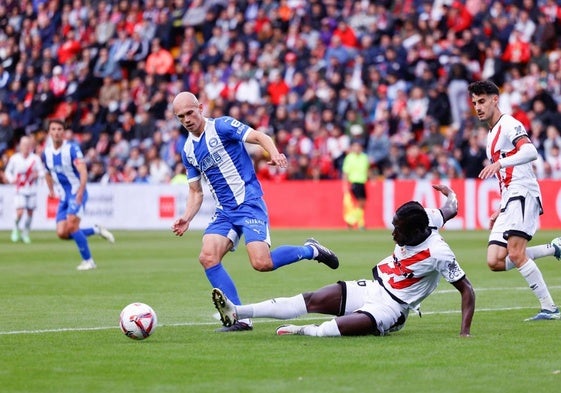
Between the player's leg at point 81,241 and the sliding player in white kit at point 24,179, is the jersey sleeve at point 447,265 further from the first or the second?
the sliding player in white kit at point 24,179

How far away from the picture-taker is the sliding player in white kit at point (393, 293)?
9.70m

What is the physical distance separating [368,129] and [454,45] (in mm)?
3183

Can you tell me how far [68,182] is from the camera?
Result: 1959 centimetres

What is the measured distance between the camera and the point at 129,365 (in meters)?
8.37

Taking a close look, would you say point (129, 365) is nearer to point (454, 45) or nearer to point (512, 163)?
point (512, 163)

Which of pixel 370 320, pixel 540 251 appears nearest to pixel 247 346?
pixel 370 320

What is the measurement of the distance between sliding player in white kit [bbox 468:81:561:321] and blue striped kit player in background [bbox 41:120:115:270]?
9.08 meters

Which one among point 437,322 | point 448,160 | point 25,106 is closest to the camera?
point 437,322

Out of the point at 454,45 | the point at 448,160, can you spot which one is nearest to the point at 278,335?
the point at 448,160

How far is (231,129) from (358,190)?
18414mm

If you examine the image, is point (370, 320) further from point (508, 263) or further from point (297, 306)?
point (508, 263)

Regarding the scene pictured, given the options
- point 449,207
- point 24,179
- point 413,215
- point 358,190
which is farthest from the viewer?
point 358,190

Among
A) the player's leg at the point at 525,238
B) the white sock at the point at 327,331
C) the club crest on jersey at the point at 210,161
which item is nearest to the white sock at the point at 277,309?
the white sock at the point at 327,331

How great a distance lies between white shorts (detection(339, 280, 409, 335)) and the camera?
988cm
